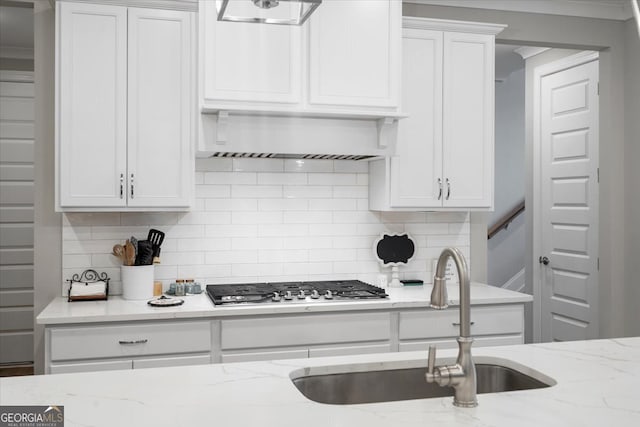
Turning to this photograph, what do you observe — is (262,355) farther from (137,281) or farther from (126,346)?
(137,281)

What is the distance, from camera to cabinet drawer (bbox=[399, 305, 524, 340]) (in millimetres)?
3334

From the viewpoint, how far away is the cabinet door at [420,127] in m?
3.62

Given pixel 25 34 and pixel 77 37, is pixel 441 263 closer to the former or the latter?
pixel 77 37

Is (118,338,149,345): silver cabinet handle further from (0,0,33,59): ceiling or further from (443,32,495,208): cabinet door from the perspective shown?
(0,0,33,59): ceiling

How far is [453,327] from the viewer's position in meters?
3.41

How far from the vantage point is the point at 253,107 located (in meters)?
3.19

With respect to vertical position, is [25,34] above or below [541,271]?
above

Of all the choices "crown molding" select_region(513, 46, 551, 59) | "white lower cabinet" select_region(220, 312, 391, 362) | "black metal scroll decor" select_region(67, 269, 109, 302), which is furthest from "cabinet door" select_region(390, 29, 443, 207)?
"crown molding" select_region(513, 46, 551, 59)

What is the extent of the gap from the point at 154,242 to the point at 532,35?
290 centimetres

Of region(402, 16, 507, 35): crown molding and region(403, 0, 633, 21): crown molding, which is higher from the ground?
region(403, 0, 633, 21): crown molding

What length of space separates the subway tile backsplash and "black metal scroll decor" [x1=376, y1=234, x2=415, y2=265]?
56 millimetres

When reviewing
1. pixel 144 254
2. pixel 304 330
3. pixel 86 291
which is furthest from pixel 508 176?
pixel 86 291

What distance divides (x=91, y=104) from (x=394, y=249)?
6.64 ft

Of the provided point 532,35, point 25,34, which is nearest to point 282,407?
point 532,35
